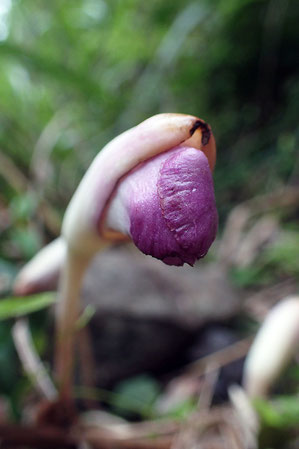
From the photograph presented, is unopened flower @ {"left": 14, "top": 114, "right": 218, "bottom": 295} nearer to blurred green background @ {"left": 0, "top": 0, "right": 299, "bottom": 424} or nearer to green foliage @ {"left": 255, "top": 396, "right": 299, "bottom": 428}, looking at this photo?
green foliage @ {"left": 255, "top": 396, "right": 299, "bottom": 428}

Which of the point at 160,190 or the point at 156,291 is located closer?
the point at 160,190

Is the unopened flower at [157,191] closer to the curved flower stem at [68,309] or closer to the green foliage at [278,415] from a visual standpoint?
the curved flower stem at [68,309]

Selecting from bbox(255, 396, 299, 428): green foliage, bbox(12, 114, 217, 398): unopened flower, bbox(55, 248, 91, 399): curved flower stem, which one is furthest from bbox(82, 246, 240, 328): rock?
bbox(12, 114, 217, 398): unopened flower

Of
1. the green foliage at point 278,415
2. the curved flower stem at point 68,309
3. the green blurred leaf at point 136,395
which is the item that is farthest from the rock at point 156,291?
the green foliage at point 278,415

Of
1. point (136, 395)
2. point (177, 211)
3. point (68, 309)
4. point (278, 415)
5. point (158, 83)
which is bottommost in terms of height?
point (136, 395)

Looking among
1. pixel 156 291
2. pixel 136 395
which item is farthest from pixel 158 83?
pixel 136 395

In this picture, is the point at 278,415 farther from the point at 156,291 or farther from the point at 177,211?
the point at 156,291

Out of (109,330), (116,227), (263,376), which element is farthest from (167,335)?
(116,227)
